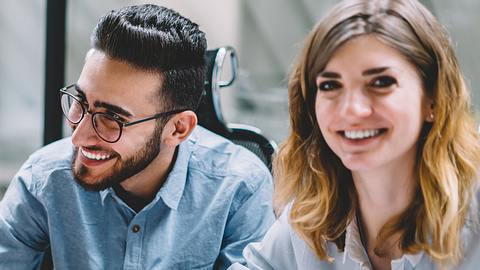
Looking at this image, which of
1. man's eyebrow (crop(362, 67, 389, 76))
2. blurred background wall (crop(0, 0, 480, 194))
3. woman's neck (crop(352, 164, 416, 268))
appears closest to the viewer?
man's eyebrow (crop(362, 67, 389, 76))

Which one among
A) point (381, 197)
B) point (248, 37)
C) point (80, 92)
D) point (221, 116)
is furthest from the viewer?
point (248, 37)

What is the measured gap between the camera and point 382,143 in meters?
1.24

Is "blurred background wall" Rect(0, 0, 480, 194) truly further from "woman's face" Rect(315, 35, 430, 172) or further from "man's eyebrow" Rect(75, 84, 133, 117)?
"woman's face" Rect(315, 35, 430, 172)

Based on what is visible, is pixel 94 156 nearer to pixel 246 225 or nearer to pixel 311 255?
pixel 246 225

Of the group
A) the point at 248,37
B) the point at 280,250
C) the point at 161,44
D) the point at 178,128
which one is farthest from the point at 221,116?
the point at 248,37

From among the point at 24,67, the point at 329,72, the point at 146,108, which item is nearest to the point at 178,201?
the point at 146,108

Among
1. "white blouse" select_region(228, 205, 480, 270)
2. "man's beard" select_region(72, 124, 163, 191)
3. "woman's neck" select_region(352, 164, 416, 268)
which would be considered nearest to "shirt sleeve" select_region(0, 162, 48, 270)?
"man's beard" select_region(72, 124, 163, 191)

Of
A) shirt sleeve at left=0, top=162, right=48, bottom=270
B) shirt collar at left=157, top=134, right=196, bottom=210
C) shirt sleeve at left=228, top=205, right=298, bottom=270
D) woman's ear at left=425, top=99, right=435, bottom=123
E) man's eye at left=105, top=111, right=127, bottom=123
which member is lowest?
shirt sleeve at left=0, top=162, right=48, bottom=270

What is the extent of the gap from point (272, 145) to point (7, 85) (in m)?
2.04

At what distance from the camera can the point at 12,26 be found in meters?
3.41

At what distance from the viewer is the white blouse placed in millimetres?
1302

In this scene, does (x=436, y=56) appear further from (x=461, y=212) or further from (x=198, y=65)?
(x=198, y=65)

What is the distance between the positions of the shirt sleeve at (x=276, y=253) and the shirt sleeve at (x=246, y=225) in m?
0.14

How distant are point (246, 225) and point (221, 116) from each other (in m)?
0.34
